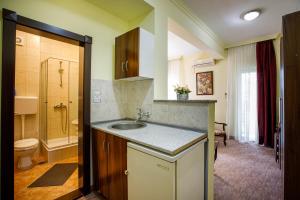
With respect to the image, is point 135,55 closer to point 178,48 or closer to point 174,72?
point 178,48

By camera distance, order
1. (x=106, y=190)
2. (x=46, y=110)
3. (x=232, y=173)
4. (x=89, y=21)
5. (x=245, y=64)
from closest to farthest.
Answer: (x=106, y=190), (x=89, y=21), (x=232, y=173), (x=46, y=110), (x=245, y=64)

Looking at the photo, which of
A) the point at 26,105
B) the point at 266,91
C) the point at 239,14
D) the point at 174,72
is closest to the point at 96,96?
the point at 26,105

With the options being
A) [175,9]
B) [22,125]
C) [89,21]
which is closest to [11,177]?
[22,125]

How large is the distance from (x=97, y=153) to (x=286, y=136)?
6.47 feet

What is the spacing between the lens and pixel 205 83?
14.4ft

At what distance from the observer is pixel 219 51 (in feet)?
12.2

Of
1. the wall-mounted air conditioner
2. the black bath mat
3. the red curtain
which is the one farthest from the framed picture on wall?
the black bath mat

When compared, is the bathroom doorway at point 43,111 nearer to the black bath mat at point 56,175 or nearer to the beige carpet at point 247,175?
the black bath mat at point 56,175

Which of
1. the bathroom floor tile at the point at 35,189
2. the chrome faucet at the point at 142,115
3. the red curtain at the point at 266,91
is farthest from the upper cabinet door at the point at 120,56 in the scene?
the red curtain at the point at 266,91

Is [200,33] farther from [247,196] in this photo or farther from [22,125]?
[22,125]

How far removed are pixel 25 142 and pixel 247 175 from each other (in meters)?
3.60

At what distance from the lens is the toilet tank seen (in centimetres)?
243

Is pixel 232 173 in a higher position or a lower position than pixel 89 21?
lower

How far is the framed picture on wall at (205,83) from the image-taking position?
4294 millimetres
